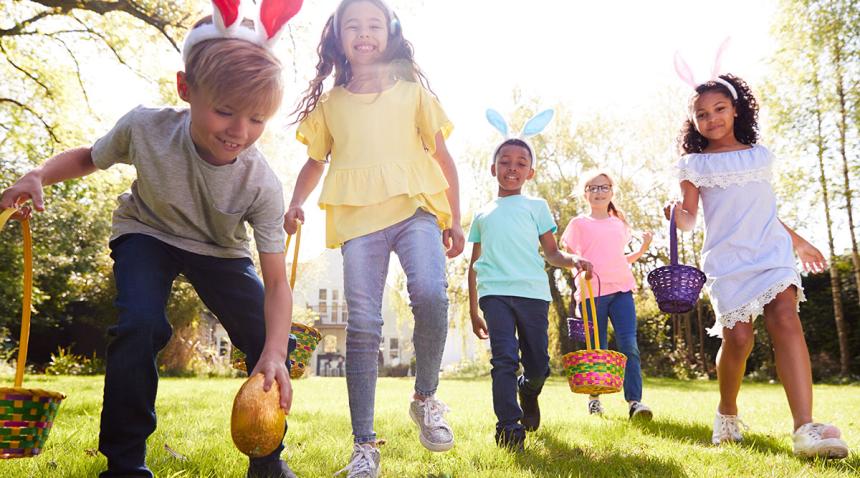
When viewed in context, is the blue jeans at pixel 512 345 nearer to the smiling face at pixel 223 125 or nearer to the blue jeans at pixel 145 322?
the blue jeans at pixel 145 322

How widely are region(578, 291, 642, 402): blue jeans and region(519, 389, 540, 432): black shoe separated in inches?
48.6

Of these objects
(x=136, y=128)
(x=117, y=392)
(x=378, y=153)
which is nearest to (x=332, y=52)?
(x=378, y=153)

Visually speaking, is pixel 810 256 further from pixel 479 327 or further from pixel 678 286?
pixel 479 327

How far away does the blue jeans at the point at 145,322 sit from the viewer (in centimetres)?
227

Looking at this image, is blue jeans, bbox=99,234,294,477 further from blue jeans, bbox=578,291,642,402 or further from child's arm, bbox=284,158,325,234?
blue jeans, bbox=578,291,642,402

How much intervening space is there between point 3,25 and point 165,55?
127 inches

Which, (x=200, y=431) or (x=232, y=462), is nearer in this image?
(x=232, y=462)

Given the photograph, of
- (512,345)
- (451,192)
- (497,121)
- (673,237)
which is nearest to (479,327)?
(512,345)

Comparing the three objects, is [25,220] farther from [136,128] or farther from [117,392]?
[117,392]

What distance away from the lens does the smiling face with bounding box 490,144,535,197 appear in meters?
4.43

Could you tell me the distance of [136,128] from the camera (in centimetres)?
260

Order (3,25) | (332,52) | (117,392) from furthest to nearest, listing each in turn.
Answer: (3,25) < (332,52) < (117,392)

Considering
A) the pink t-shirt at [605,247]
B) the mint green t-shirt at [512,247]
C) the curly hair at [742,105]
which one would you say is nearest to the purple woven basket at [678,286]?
the curly hair at [742,105]

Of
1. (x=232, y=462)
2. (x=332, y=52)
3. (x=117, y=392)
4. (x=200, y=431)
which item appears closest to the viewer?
(x=117, y=392)
